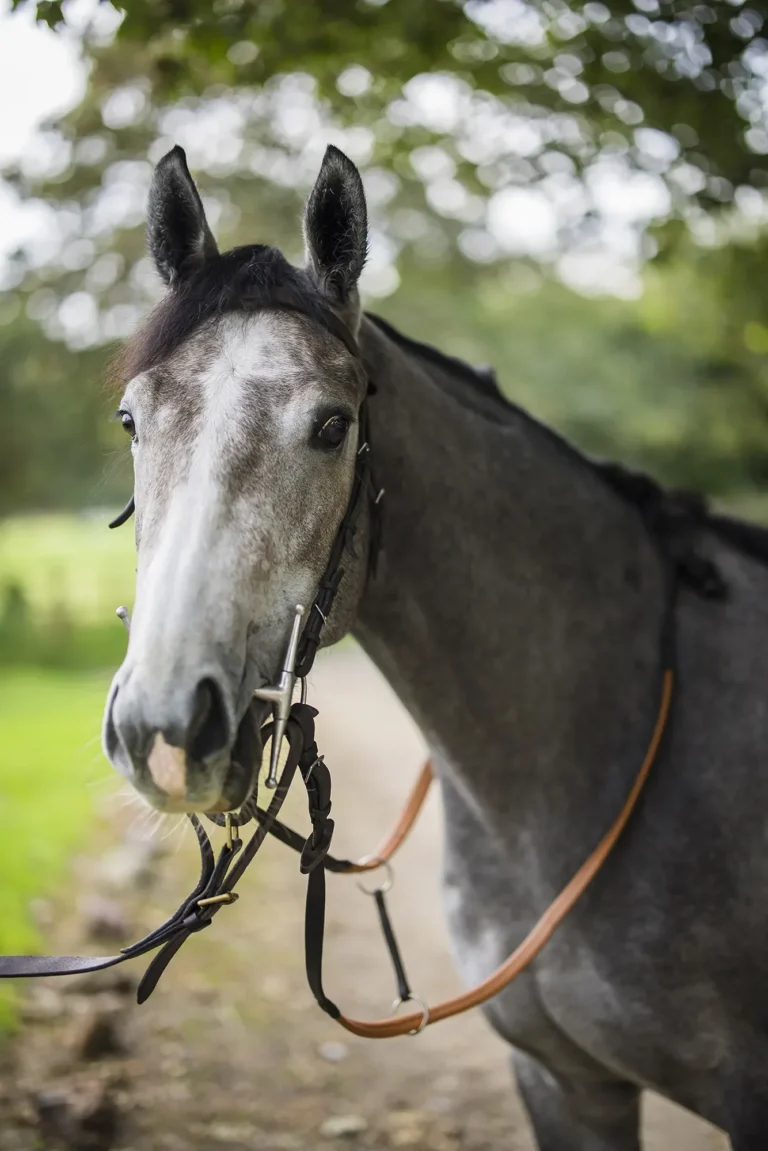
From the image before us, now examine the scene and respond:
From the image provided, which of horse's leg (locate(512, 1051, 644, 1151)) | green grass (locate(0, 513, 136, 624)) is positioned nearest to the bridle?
horse's leg (locate(512, 1051, 644, 1151))

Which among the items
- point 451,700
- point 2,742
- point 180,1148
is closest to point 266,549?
point 451,700

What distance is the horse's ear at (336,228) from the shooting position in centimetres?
204

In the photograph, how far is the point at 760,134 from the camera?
4137 millimetres

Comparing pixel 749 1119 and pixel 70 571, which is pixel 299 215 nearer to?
pixel 749 1119

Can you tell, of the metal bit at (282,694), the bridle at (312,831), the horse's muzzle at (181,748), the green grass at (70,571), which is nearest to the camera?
the horse's muzzle at (181,748)

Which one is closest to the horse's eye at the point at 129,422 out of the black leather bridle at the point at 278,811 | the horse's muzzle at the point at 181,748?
the black leather bridle at the point at 278,811

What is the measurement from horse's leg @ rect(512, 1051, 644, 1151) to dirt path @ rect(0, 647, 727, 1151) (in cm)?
152

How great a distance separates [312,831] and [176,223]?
4.68 ft

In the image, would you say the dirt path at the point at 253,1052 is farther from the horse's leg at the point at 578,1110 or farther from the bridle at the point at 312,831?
the bridle at the point at 312,831

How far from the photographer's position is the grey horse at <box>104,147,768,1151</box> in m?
→ 1.84

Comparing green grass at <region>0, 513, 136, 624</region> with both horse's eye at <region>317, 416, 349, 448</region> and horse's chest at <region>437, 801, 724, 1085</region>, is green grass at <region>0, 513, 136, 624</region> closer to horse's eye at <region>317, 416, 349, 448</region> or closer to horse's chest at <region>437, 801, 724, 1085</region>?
horse's chest at <region>437, 801, 724, 1085</region>

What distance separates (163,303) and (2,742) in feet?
28.2

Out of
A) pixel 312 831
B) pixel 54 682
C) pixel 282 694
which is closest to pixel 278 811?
pixel 312 831

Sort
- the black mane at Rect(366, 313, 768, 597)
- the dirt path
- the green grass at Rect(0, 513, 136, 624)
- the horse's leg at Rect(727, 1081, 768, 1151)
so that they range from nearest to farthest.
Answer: the horse's leg at Rect(727, 1081, 768, 1151)
the black mane at Rect(366, 313, 768, 597)
the dirt path
the green grass at Rect(0, 513, 136, 624)
